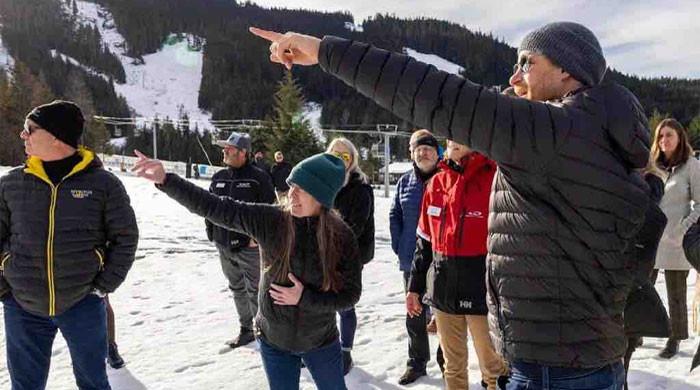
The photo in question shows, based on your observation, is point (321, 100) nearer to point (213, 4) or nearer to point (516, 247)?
point (213, 4)

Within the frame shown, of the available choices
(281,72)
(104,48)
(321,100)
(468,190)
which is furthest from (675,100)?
(104,48)

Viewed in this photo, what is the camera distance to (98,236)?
2.91 meters

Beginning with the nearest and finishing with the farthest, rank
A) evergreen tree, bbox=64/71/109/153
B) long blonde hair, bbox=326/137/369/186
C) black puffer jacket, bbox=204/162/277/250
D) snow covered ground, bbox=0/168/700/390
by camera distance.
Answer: long blonde hair, bbox=326/137/369/186 → snow covered ground, bbox=0/168/700/390 → black puffer jacket, bbox=204/162/277/250 → evergreen tree, bbox=64/71/109/153

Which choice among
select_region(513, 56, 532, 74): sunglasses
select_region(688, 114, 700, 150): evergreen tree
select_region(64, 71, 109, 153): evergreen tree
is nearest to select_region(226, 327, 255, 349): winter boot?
select_region(513, 56, 532, 74): sunglasses

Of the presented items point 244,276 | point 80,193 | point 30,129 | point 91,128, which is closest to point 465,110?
point 80,193

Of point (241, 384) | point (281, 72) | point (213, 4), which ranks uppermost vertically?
point (213, 4)

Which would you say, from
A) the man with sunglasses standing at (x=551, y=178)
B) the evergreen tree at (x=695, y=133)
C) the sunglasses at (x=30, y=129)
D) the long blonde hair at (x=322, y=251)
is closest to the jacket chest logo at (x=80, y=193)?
the sunglasses at (x=30, y=129)

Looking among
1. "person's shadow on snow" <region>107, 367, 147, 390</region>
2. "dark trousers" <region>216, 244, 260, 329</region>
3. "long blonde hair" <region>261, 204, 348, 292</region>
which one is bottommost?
"person's shadow on snow" <region>107, 367, 147, 390</region>

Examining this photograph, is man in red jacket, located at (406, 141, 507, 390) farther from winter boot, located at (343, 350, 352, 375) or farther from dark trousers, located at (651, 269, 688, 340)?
dark trousers, located at (651, 269, 688, 340)

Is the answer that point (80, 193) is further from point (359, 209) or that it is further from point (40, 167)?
point (359, 209)

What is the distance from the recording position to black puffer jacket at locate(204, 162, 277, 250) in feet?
15.8

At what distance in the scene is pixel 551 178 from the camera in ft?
4.46

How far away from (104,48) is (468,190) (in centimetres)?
15403

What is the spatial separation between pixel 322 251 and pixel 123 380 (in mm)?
2592
